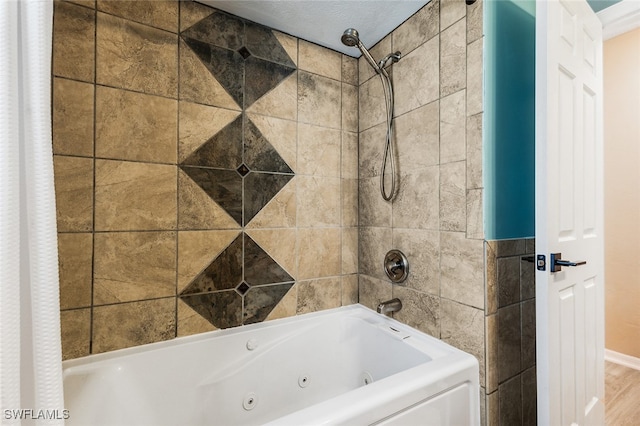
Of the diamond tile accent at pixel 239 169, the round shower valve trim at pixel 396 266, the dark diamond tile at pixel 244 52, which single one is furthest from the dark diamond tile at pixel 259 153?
the round shower valve trim at pixel 396 266

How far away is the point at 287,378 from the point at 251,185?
1029 mm

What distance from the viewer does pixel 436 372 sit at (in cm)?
104

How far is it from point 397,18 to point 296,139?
0.82m

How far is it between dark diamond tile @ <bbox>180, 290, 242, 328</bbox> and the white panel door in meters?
1.32

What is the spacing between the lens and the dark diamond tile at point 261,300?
59.9 inches

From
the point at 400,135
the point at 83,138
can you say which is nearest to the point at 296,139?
the point at 400,135

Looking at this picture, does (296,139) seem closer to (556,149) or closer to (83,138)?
(83,138)

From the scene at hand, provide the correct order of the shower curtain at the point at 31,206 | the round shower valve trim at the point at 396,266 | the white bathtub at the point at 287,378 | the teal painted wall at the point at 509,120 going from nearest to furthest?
the shower curtain at the point at 31,206
the white bathtub at the point at 287,378
the teal painted wall at the point at 509,120
the round shower valve trim at the point at 396,266

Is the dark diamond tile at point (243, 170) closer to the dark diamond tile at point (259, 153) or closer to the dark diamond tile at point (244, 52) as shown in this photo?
the dark diamond tile at point (259, 153)

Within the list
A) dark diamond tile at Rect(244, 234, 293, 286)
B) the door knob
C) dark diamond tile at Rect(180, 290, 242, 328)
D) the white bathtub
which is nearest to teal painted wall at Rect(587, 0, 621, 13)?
the door knob

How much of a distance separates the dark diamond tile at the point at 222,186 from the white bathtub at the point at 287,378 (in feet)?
2.06

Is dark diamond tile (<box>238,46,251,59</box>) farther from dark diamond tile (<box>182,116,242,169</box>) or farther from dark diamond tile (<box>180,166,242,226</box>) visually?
dark diamond tile (<box>180,166,242,226</box>)

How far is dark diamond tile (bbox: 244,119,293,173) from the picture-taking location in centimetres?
152

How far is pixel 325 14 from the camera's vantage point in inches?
58.3
